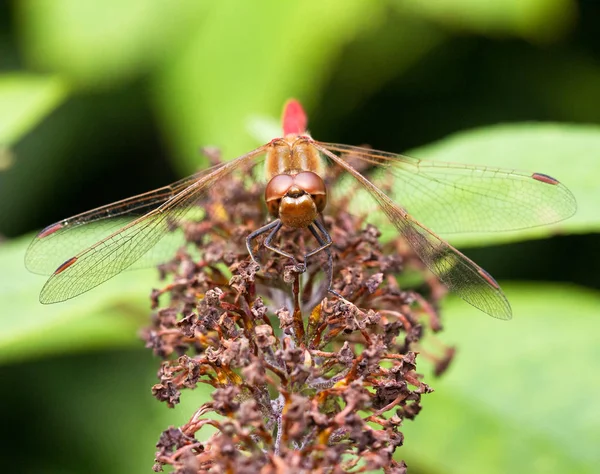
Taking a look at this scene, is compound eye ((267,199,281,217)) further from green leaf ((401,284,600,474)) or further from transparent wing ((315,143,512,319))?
green leaf ((401,284,600,474))

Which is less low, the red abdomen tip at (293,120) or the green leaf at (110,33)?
the green leaf at (110,33)

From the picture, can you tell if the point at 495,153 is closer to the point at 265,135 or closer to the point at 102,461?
the point at 265,135

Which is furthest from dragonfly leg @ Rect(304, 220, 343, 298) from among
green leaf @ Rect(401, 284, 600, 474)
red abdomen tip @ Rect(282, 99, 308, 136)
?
green leaf @ Rect(401, 284, 600, 474)

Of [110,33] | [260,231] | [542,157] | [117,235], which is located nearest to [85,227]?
[117,235]

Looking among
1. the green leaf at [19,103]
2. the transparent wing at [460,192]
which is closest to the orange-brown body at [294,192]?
the transparent wing at [460,192]

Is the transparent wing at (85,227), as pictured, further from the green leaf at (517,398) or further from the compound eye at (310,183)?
the green leaf at (517,398)

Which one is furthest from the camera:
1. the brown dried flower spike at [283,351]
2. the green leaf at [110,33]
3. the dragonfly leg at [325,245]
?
the green leaf at [110,33]
